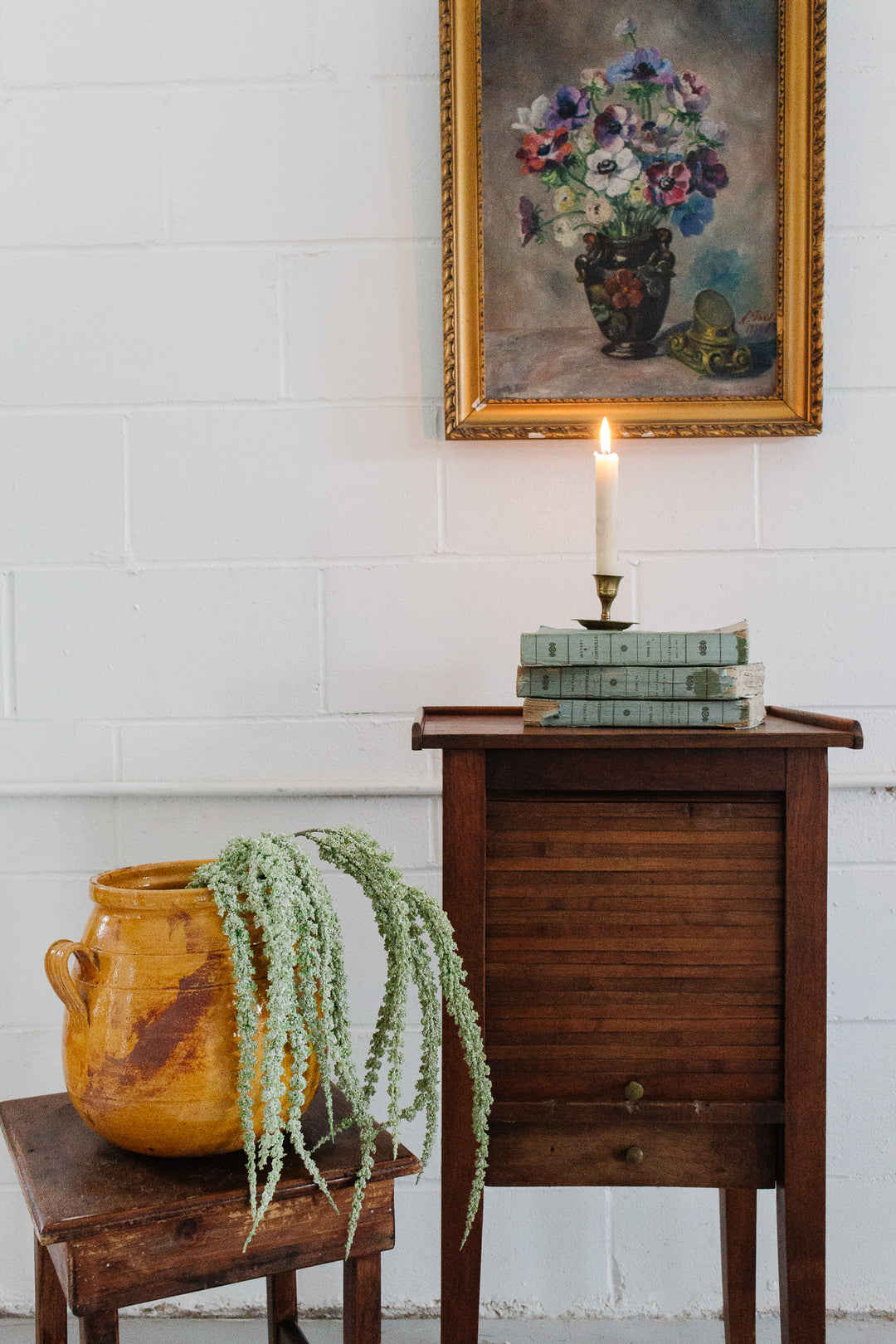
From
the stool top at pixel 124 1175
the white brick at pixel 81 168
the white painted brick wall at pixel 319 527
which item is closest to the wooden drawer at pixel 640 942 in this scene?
the stool top at pixel 124 1175

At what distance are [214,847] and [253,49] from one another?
1159 mm

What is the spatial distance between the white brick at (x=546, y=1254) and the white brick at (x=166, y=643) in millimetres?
816

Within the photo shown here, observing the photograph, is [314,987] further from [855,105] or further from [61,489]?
[855,105]

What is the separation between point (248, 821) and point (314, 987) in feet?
2.23

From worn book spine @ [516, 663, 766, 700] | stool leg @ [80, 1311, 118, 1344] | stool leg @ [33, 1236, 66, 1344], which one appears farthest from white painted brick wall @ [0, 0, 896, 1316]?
stool leg @ [80, 1311, 118, 1344]

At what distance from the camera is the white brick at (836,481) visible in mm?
1551

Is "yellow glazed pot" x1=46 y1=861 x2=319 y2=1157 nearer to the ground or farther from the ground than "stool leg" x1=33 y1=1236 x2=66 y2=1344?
farther from the ground

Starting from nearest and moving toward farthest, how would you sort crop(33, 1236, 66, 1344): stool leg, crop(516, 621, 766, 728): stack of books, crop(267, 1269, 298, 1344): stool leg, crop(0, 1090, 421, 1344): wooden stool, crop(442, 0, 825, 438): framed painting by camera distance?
1. crop(0, 1090, 421, 1344): wooden stool
2. crop(33, 1236, 66, 1344): stool leg
3. crop(516, 621, 766, 728): stack of books
4. crop(267, 1269, 298, 1344): stool leg
5. crop(442, 0, 825, 438): framed painting

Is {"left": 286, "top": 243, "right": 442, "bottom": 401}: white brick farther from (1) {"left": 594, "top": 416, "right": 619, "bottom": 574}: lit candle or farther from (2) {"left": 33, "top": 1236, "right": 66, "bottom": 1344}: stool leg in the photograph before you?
(2) {"left": 33, "top": 1236, "right": 66, "bottom": 1344}: stool leg

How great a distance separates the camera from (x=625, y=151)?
1.51m

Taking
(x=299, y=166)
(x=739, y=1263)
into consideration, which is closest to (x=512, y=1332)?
(x=739, y=1263)

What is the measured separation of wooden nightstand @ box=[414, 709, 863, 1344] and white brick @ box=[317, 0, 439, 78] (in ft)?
3.32

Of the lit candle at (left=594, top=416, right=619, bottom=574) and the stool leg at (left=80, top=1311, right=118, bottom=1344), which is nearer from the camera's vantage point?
the stool leg at (left=80, top=1311, right=118, bottom=1344)
